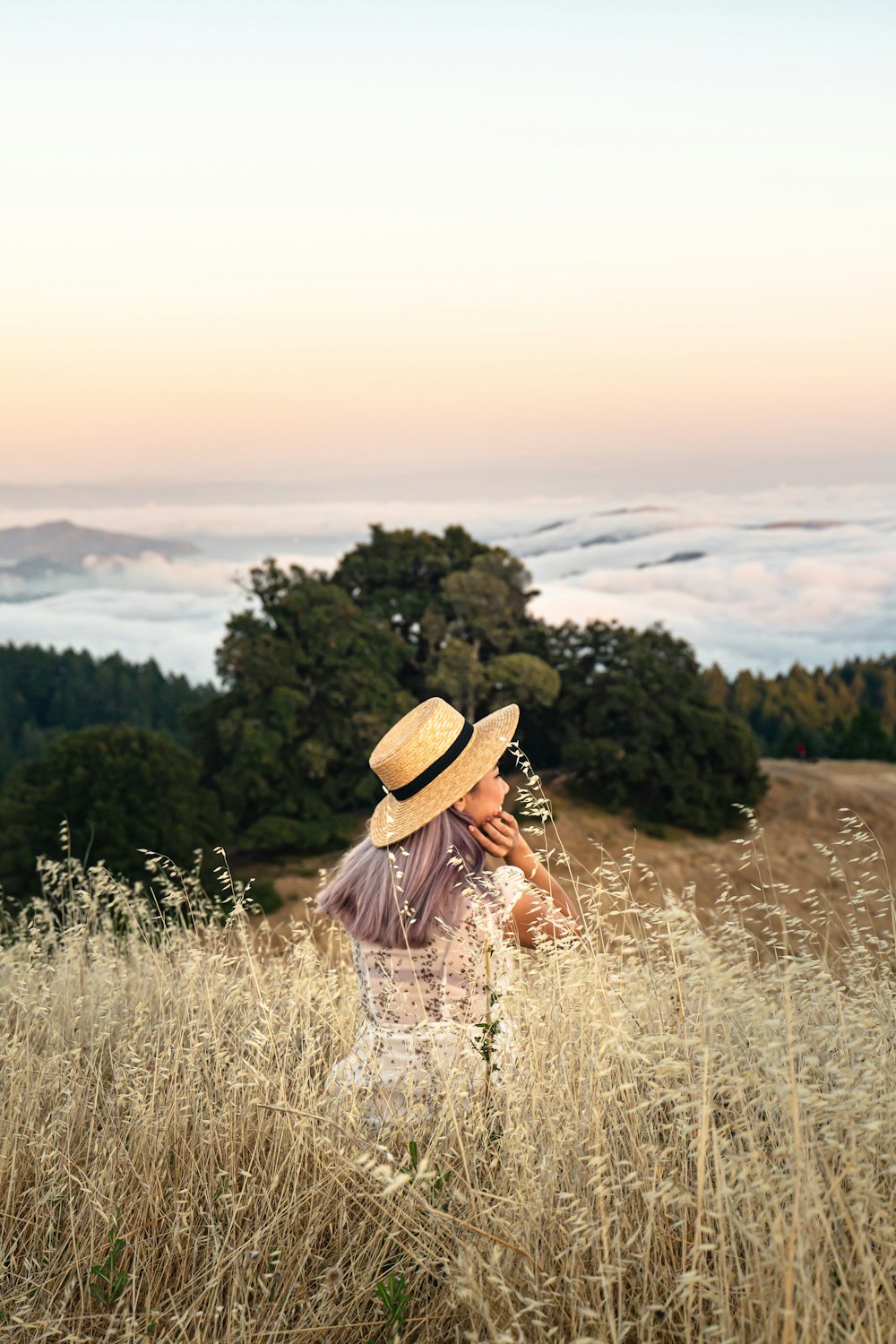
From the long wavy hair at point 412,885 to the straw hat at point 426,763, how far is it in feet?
0.19

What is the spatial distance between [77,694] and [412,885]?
134 ft

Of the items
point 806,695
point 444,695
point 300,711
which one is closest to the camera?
point 300,711

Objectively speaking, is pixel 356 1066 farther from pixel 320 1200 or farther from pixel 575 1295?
pixel 575 1295

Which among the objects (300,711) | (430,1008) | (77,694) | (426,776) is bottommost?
(77,694)

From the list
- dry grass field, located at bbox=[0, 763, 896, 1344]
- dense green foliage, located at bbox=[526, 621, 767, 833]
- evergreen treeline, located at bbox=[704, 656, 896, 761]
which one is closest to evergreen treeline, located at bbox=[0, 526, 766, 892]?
dense green foliage, located at bbox=[526, 621, 767, 833]

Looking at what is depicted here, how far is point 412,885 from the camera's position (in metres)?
3.51

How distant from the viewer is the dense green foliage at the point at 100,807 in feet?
59.9

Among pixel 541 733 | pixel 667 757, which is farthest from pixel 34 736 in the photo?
pixel 667 757

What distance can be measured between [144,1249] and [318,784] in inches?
824

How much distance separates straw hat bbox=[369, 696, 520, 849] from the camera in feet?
11.8

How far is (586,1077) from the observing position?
338 cm

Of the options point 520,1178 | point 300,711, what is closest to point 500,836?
point 520,1178

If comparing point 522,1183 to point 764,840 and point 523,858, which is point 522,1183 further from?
point 764,840

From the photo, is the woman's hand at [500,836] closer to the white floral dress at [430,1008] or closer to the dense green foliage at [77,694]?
the white floral dress at [430,1008]
